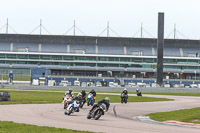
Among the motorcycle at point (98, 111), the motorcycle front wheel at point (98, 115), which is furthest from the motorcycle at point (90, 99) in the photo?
the motorcycle front wheel at point (98, 115)

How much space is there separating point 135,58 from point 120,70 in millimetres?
6406

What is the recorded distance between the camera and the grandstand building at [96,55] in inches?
5148

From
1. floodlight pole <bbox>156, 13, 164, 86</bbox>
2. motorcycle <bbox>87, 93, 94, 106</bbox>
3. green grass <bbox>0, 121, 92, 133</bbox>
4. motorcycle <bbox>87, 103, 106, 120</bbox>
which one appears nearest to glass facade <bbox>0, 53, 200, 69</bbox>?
floodlight pole <bbox>156, 13, 164, 86</bbox>

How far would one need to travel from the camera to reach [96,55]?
13200cm

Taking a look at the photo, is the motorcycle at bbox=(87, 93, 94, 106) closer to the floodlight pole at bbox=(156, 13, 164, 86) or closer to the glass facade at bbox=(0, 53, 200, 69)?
the floodlight pole at bbox=(156, 13, 164, 86)

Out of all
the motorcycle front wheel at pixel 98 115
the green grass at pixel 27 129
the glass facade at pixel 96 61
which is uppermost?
the glass facade at pixel 96 61

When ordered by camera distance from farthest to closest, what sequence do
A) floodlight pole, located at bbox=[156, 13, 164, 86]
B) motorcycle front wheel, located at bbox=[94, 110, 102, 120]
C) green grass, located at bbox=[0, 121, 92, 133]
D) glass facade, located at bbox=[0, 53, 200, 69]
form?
1. glass facade, located at bbox=[0, 53, 200, 69]
2. floodlight pole, located at bbox=[156, 13, 164, 86]
3. motorcycle front wheel, located at bbox=[94, 110, 102, 120]
4. green grass, located at bbox=[0, 121, 92, 133]

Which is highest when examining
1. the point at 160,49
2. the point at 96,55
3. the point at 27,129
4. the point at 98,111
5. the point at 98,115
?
the point at 96,55

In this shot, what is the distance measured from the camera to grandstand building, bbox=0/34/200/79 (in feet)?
429

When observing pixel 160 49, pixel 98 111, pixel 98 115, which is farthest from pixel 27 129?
pixel 160 49

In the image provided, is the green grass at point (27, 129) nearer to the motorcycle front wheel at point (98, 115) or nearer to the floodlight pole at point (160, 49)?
the motorcycle front wheel at point (98, 115)

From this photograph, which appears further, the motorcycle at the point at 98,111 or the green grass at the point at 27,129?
the motorcycle at the point at 98,111

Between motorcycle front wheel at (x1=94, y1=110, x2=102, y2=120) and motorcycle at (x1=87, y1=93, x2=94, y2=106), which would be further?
motorcycle at (x1=87, y1=93, x2=94, y2=106)

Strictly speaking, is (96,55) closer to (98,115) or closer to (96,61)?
(96,61)
